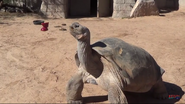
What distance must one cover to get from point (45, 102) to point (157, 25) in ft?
19.4

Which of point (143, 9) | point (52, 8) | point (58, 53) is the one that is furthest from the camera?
point (52, 8)

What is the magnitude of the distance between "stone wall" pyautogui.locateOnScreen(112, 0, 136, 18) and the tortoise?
6935mm

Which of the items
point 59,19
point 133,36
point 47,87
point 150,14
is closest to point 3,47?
point 47,87

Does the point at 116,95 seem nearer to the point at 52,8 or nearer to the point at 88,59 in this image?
the point at 88,59

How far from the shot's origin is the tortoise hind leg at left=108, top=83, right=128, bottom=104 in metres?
3.26

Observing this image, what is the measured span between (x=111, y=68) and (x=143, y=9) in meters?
7.20

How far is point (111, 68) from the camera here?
11.4ft

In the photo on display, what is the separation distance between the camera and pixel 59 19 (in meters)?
10.0

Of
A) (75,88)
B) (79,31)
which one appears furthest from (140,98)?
(79,31)

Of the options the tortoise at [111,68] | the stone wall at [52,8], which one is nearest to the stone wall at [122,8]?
the stone wall at [52,8]

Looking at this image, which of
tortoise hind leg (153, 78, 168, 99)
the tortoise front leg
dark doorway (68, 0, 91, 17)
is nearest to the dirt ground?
tortoise hind leg (153, 78, 168, 99)

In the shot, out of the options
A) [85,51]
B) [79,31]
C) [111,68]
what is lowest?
[111,68]

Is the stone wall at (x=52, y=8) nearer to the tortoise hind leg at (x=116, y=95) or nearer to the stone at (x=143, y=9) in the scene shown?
the stone at (x=143, y=9)

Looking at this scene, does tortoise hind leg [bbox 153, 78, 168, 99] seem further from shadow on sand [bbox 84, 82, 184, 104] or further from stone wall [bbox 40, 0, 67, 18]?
stone wall [bbox 40, 0, 67, 18]
